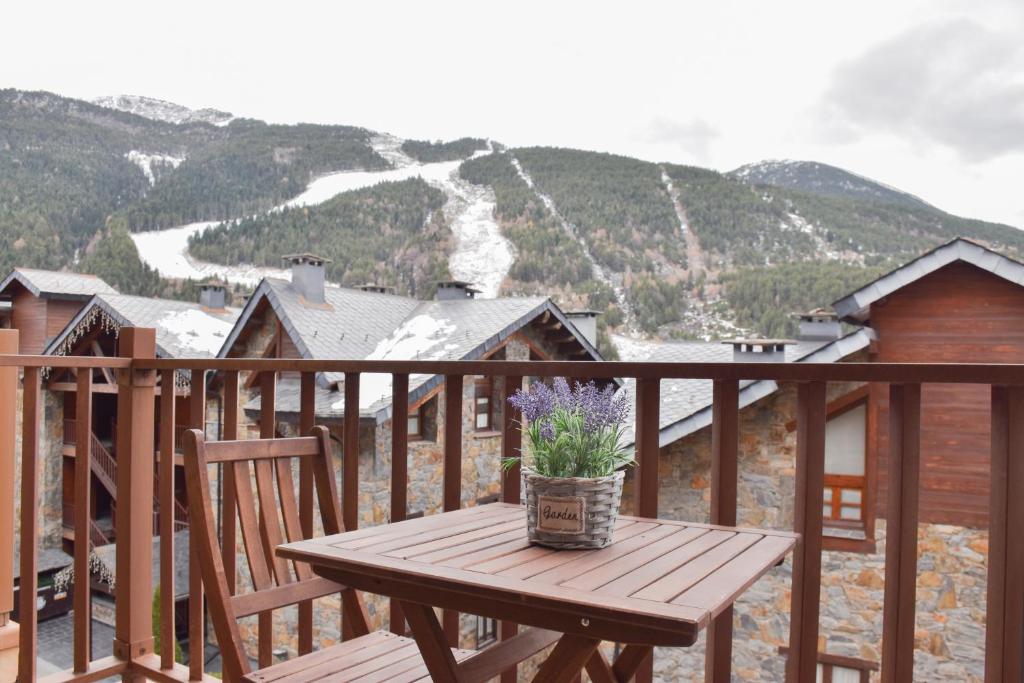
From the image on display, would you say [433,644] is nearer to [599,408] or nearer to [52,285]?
[599,408]

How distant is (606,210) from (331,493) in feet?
110

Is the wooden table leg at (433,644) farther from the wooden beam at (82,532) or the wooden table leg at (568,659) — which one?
the wooden beam at (82,532)

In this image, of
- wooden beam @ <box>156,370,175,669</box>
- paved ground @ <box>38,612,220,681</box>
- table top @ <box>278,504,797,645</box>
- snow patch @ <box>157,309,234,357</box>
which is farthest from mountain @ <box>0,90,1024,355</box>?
table top @ <box>278,504,797,645</box>

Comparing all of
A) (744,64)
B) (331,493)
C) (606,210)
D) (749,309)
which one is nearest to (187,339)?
(331,493)

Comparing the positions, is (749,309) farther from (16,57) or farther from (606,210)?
(16,57)

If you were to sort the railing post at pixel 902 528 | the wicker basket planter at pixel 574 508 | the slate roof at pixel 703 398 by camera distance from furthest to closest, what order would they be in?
the slate roof at pixel 703 398, the railing post at pixel 902 528, the wicker basket planter at pixel 574 508

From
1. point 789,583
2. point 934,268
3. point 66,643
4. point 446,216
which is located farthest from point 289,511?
point 446,216

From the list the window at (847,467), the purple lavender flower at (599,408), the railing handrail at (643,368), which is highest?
the railing handrail at (643,368)

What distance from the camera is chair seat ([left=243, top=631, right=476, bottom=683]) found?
5.10 feet

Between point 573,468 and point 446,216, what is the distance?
3396cm

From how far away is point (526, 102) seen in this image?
5847cm

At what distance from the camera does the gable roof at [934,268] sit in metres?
7.45

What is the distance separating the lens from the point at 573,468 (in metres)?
1.41

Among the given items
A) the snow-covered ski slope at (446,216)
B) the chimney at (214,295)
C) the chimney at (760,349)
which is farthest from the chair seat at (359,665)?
the snow-covered ski slope at (446,216)
